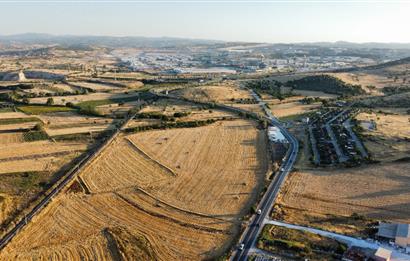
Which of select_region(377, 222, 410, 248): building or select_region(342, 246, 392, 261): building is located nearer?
select_region(342, 246, 392, 261): building

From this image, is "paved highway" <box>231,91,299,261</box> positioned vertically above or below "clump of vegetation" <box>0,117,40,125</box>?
above

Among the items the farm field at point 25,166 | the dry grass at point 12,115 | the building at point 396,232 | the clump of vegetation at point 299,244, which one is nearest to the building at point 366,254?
the clump of vegetation at point 299,244

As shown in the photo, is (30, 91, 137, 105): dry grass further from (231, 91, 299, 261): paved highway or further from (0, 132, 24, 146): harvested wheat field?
(231, 91, 299, 261): paved highway

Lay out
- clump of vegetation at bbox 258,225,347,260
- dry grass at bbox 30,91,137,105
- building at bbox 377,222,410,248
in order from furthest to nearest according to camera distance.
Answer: dry grass at bbox 30,91,137,105 → building at bbox 377,222,410,248 → clump of vegetation at bbox 258,225,347,260

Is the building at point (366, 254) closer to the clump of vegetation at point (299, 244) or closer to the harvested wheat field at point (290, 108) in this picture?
the clump of vegetation at point (299, 244)

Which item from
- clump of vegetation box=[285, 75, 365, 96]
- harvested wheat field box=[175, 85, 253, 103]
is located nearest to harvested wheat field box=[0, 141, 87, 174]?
harvested wheat field box=[175, 85, 253, 103]

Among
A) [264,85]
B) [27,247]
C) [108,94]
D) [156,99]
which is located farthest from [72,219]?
[264,85]
